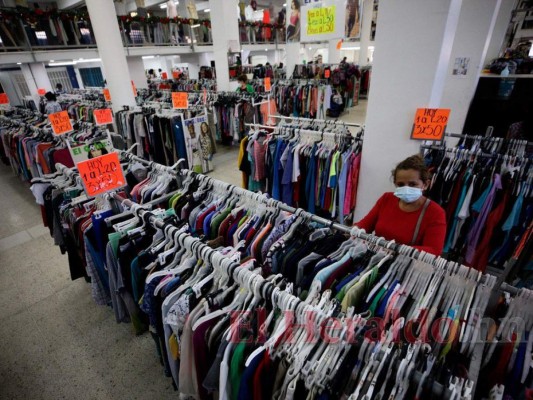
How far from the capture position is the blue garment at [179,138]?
19.6 feet

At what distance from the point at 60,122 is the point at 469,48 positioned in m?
6.99

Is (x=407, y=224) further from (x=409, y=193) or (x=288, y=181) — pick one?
(x=288, y=181)

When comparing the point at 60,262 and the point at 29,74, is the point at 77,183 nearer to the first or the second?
the point at 60,262

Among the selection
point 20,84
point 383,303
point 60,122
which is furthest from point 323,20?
point 20,84

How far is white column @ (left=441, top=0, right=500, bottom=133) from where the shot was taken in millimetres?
4543

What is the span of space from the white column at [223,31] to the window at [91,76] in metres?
13.6

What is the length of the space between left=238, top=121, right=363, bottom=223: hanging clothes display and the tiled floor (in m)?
2.57

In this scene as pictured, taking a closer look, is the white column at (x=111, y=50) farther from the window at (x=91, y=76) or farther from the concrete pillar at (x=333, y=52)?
the window at (x=91, y=76)

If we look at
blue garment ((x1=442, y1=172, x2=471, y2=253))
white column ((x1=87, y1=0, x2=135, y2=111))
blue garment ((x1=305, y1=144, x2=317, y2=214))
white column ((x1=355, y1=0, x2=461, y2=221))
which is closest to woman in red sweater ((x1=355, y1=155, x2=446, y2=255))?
white column ((x1=355, y1=0, x2=461, y2=221))

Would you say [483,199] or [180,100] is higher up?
[180,100]

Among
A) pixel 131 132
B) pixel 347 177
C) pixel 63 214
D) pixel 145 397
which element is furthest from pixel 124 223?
pixel 131 132

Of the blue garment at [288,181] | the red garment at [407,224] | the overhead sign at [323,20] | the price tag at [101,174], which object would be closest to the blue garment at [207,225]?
the price tag at [101,174]

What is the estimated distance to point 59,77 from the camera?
17.7 m

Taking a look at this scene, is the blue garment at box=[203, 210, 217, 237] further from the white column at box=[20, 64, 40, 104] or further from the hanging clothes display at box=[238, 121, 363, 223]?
the white column at box=[20, 64, 40, 104]
